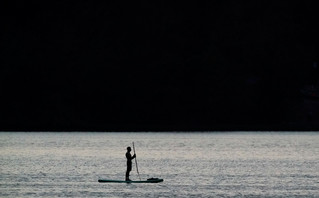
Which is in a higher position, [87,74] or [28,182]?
[87,74]

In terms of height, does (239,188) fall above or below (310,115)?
below

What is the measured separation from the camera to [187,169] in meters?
91.9

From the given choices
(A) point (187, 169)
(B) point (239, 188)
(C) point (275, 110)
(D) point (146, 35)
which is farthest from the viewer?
(D) point (146, 35)

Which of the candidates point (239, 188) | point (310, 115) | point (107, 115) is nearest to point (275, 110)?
point (310, 115)

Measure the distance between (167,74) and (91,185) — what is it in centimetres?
12255

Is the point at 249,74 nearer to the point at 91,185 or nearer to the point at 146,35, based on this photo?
the point at 146,35

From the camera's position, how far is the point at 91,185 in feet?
221

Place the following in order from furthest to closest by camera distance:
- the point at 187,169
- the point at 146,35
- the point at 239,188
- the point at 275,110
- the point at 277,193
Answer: the point at 146,35
the point at 275,110
the point at 187,169
the point at 239,188
the point at 277,193

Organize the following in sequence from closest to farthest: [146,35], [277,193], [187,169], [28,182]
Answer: [277,193] < [28,182] < [187,169] < [146,35]

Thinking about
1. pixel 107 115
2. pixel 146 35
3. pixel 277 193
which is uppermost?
pixel 146 35

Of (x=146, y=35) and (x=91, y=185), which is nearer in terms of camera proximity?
(x=91, y=185)

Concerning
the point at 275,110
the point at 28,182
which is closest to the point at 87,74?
the point at 275,110

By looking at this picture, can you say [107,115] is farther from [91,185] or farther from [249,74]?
[91,185]

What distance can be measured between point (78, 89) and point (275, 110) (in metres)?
47.8
